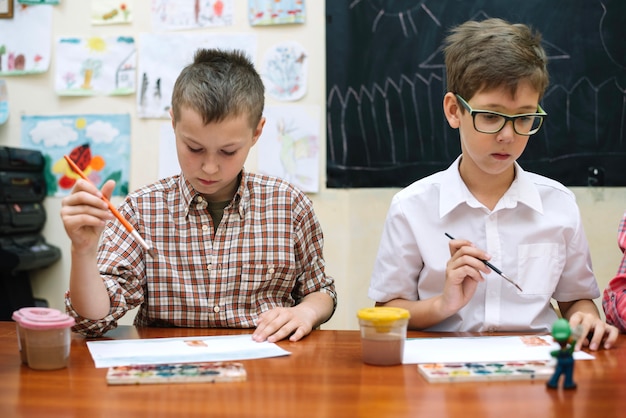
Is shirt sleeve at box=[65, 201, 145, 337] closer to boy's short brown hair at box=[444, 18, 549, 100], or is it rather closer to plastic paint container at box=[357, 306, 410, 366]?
plastic paint container at box=[357, 306, 410, 366]

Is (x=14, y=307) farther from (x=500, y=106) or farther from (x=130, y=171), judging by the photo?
(x=500, y=106)

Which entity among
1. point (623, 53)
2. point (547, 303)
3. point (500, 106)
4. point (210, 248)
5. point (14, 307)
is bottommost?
point (14, 307)

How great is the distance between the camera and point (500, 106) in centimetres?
136

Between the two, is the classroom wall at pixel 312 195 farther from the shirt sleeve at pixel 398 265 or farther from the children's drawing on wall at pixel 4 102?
the shirt sleeve at pixel 398 265

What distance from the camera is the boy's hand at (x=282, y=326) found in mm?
1231

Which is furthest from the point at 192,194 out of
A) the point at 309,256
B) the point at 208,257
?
the point at 309,256

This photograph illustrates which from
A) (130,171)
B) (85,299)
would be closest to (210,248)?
(85,299)

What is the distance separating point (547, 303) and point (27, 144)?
188 centimetres

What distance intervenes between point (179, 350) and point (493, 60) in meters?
0.78

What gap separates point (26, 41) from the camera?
8.30 feet

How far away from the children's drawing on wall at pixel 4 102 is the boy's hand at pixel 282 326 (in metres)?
1.69

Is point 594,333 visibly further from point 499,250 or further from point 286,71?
point 286,71

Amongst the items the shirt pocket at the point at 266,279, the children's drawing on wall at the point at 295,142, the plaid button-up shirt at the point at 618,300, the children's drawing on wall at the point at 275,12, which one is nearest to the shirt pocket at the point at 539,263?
the plaid button-up shirt at the point at 618,300

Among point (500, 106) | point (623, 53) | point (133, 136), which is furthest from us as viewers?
point (133, 136)
